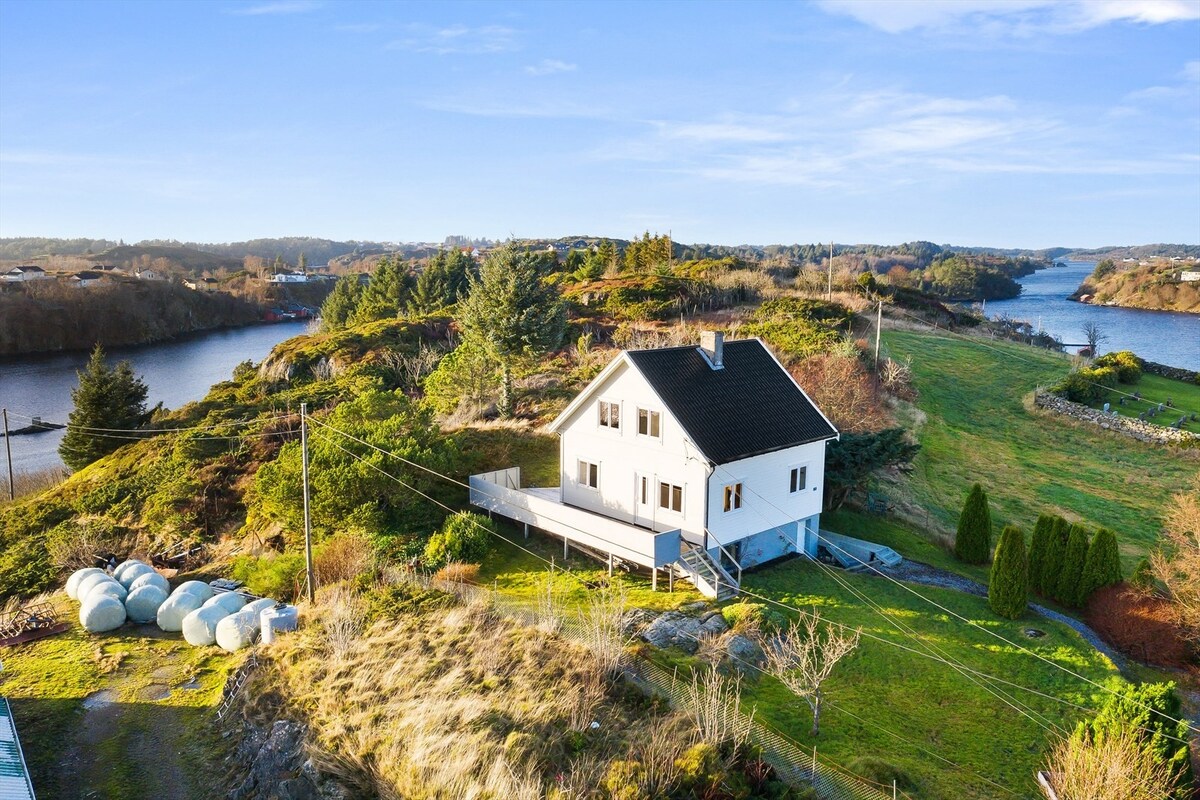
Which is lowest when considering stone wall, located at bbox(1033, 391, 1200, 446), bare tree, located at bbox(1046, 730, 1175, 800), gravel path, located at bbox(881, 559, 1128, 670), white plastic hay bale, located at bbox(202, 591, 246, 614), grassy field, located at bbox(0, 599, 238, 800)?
grassy field, located at bbox(0, 599, 238, 800)

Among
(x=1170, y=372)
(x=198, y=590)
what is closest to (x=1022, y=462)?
(x=1170, y=372)

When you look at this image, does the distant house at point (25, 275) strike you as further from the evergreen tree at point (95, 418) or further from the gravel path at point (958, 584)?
the gravel path at point (958, 584)

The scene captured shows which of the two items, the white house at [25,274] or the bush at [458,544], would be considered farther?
the white house at [25,274]

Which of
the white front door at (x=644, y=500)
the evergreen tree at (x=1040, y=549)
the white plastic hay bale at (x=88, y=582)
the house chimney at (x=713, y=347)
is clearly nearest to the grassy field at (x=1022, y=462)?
the evergreen tree at (x=1040, y=549)

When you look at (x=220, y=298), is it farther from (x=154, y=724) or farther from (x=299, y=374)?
(x=154, y=724)

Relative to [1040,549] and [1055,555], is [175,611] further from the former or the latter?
[1055,555]

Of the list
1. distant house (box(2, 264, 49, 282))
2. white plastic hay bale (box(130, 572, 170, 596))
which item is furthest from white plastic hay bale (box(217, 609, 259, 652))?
distant house (box(2, 264, 49, 282))

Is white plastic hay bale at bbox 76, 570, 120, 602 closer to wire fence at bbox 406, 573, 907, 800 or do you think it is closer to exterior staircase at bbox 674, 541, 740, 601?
wire fence at bbox 406, 573, 907, 800
